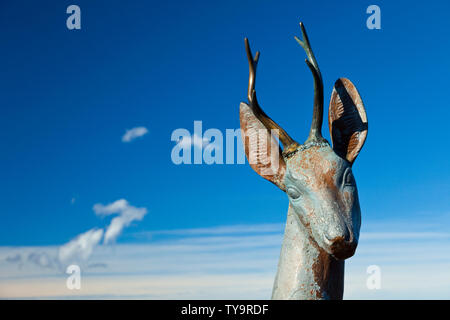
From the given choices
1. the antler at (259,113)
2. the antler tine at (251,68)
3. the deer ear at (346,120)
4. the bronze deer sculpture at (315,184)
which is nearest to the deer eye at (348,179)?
the bronze deer sculpture at (315,184)

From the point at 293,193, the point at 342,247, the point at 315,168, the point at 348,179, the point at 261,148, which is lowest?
the point at 342,247

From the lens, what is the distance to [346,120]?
233 inches

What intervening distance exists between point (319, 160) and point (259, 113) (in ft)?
2.85

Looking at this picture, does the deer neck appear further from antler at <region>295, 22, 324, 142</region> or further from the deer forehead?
antler at <region>295, 22, 324, 142</region>

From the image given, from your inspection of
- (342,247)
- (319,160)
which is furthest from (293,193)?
(342,247)

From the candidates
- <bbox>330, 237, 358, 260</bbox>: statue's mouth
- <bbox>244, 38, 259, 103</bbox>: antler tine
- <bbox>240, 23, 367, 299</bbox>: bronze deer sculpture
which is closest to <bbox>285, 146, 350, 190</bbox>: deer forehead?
<bbox>240, 23, 367, 299</bbox>: bronze deer sculpture

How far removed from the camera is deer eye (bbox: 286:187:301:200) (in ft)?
17.6

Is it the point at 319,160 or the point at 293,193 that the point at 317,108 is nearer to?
the point at 319,160

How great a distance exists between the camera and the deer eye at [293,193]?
5.36 metres

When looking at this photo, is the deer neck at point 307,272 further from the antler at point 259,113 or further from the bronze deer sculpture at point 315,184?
the antler at point 259,113

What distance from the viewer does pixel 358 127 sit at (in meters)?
5.86
